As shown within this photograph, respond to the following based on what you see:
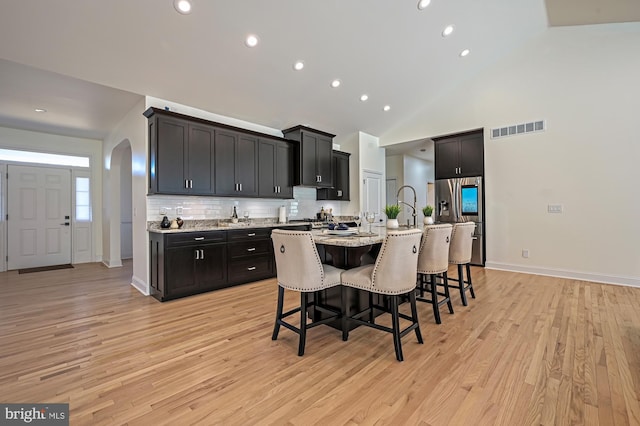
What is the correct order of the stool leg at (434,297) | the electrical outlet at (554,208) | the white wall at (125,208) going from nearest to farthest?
the stool leg at (434,297)
the electrical outlet at (554,208)
the white wall at (125,208)

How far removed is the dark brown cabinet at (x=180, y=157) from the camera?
12.6ft

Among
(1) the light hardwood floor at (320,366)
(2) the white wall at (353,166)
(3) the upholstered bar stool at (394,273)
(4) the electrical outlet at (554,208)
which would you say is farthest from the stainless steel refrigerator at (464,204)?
(3) the upholstered bar stool at (394,273)

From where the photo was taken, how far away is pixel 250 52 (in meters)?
3.72

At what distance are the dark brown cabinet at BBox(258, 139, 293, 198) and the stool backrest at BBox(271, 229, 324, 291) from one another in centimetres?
293

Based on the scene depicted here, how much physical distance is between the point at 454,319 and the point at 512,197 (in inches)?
137

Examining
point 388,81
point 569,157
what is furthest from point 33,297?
point 569,157

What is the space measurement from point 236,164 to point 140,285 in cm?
231

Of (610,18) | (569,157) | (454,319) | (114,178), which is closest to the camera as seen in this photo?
(454,319)

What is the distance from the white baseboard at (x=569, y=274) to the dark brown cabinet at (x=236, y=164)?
476 cm

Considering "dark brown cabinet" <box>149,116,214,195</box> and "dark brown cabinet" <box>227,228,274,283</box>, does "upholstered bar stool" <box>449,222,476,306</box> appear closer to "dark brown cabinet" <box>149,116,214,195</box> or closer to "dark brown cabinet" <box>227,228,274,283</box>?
"dark brown cabinet" <box>227,228,274,283</box>

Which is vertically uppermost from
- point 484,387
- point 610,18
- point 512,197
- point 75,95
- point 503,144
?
point 610,18

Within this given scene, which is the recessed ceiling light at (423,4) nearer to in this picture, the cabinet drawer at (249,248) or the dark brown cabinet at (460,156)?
the dark brown cabinet at (460,156)

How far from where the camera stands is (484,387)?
6.07ft

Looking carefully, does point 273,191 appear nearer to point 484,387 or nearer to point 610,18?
point 484,387
